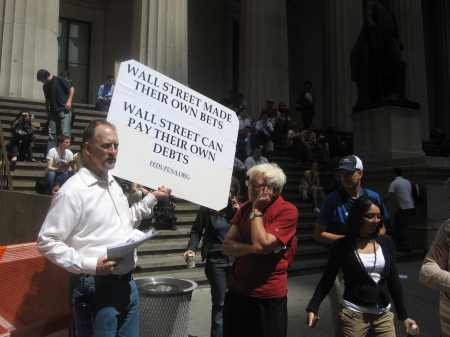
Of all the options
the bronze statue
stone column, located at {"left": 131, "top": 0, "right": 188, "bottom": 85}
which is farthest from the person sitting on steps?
stone column, located at {"left": 131, "top": 0, "right": 188, "bottom": 85}

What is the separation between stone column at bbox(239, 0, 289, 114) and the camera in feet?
53.6

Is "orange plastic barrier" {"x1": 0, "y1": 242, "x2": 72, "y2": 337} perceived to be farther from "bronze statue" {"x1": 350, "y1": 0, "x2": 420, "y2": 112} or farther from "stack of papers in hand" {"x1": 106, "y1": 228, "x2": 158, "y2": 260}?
"bronze statue" {"x1": 350, "y1": 0, "x2": 420, "y2": 112}

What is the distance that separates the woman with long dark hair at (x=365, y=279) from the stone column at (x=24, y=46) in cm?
1077

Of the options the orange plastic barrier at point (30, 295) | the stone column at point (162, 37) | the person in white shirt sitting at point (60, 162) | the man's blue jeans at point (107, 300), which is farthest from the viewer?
the stone column at point (162, 37)

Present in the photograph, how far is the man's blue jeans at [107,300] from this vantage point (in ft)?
8.38

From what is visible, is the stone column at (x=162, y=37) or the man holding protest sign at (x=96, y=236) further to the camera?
the stone column at (x=162, y=37)

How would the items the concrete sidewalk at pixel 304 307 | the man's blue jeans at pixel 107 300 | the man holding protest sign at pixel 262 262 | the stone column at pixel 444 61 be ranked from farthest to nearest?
the stone column at pixel 444 61, the concrete sidewalk at pixel 304 307, the man holding protest sign at pixel 262 262, the man's blue jeans at pixel 107 300

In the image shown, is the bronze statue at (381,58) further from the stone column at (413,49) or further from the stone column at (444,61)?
the stone column at (444,61)

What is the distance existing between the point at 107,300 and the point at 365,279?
1757 mm

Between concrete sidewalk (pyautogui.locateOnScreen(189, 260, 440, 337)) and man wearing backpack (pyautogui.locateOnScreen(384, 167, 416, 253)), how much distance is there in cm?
163

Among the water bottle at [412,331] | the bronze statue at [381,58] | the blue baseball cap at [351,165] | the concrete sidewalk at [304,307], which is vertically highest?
the bronze statue at [381,58]

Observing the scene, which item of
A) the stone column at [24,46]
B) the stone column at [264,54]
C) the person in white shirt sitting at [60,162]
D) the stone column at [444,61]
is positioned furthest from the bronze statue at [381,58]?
the stone column at [444,61]

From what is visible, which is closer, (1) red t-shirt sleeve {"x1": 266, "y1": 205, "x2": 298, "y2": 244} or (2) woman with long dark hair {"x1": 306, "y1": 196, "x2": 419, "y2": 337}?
(1) red t-shirt sleeve {"x1": 266, "y1": 205, "x2": 298, "y2": 244}

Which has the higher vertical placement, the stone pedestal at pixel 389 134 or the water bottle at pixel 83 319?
Result: the stone pedestal at pixel 389 134
